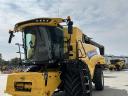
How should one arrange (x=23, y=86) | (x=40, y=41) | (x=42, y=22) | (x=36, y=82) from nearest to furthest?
(x=36, y=82), (x=23, y=86), (x=42, y=22), (x=40, y=41)

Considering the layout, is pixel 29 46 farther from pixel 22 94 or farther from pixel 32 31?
pixel 22 94

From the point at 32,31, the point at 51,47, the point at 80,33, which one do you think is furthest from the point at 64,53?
the point at 80,33

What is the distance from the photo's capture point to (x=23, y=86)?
1258cm

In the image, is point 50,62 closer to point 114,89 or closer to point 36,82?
point 36,82

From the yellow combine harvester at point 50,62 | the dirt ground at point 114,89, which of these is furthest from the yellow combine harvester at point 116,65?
the yellow combine harvester at point 50,62

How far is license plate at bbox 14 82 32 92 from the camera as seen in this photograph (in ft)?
40.7

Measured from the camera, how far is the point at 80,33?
16.6m

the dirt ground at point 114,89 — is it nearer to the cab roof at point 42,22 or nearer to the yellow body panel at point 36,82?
the yellow body panel at point 36,82

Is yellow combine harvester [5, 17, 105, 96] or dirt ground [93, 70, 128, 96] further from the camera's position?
dirt ground [93, 70, 128, 96]

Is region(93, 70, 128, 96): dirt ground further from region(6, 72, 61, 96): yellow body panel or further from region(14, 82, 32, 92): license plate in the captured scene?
region(14, 82, 32, 92): license plate

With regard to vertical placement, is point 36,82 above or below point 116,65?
below

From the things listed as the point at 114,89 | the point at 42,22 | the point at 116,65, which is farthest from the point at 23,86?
the point at 116,65

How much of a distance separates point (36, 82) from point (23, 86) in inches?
27.4

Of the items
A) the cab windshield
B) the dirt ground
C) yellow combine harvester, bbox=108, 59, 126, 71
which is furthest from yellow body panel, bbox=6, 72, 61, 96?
yellow combine harvester, bbox=108, 59, 126, 71
